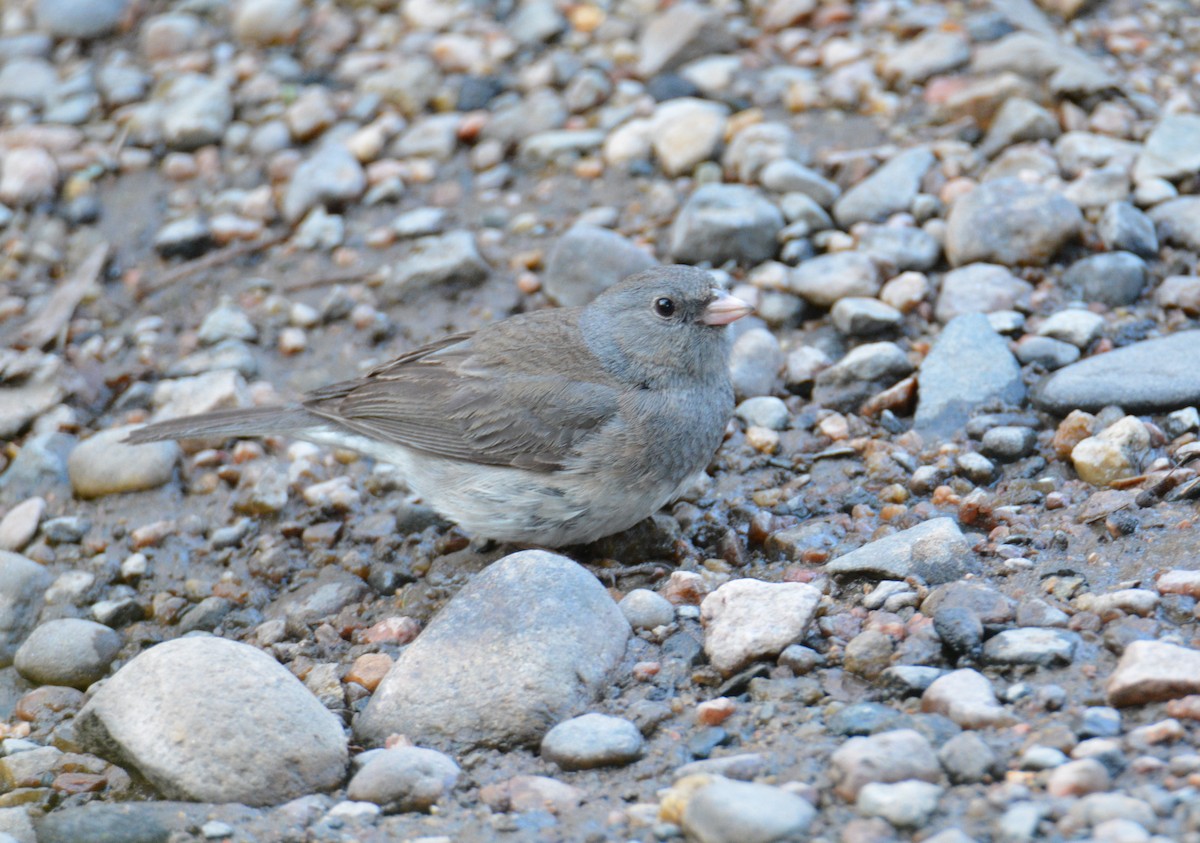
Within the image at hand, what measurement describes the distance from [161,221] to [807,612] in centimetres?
453

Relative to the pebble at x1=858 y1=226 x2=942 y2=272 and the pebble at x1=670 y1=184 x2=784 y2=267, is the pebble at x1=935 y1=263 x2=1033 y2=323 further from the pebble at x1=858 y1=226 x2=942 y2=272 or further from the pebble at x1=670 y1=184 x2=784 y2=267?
the pebble at x1=670 y1=184 x2=784 y2=267

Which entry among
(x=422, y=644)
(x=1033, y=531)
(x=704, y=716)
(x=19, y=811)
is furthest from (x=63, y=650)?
(x=1033, y=531)

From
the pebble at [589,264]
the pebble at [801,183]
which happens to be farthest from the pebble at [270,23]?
the pebble at [801,183]

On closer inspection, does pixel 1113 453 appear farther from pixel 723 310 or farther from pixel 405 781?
pixel 405 781

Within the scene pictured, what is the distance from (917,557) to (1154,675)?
936 millimetres

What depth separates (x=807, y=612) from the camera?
11.4 ft

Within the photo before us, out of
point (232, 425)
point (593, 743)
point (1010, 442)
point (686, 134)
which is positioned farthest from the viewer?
point (686, 134)

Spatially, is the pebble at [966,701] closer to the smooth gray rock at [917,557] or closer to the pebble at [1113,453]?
the smooth gray rock at [917,557]

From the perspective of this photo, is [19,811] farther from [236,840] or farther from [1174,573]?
[1174,573]

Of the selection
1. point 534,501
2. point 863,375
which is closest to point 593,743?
point 534,501

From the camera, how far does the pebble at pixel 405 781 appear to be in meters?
3.15

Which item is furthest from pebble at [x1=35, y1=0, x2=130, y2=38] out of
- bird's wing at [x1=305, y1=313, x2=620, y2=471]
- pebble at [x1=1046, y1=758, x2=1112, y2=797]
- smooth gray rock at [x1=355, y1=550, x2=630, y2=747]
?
pebble at [x1=1046, y1=758, x2=1112, y2=797]

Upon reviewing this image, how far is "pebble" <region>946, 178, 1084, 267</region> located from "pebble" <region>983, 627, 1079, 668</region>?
2.35 metres

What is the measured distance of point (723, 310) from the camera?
443cm
